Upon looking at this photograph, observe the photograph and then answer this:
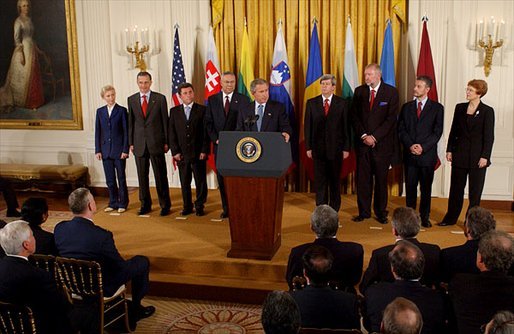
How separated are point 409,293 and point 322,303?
1.50ft

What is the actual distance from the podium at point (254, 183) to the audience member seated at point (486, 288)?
207 cm

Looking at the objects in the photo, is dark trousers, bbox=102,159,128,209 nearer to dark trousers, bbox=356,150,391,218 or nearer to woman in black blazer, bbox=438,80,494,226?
dark trousers, bbox=356,150,391,218

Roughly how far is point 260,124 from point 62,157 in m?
4.01

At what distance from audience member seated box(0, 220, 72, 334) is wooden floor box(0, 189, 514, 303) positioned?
1867mm

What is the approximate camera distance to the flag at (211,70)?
7695 millimetres

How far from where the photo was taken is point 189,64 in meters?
8.12

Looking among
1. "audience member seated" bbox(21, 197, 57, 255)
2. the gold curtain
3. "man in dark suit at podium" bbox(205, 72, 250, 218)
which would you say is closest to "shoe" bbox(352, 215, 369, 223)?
"man in dark suit at podium" bbox(205, 72, 250, 218)

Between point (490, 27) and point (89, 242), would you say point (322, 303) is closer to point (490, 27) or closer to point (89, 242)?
point (89, 242)

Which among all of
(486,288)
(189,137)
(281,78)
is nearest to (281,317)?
(486,288)

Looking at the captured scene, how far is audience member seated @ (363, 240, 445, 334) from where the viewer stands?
3.06 m

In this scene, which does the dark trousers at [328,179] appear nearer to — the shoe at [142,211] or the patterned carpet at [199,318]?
the patterned carpet at [199,318]

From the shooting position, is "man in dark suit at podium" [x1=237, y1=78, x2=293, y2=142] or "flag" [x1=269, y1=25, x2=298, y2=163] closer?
"man in dark suit at podium" [x1=237, y1=78, x2=293, y2=142]

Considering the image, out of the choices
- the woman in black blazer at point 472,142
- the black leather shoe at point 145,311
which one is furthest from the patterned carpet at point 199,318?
the woman in black blazer at point 472,142

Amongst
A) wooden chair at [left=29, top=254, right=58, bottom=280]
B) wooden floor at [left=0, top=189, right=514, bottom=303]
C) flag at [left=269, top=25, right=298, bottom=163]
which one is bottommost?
wooden floor at [left=0, top=189, right=514, bottom=303]
